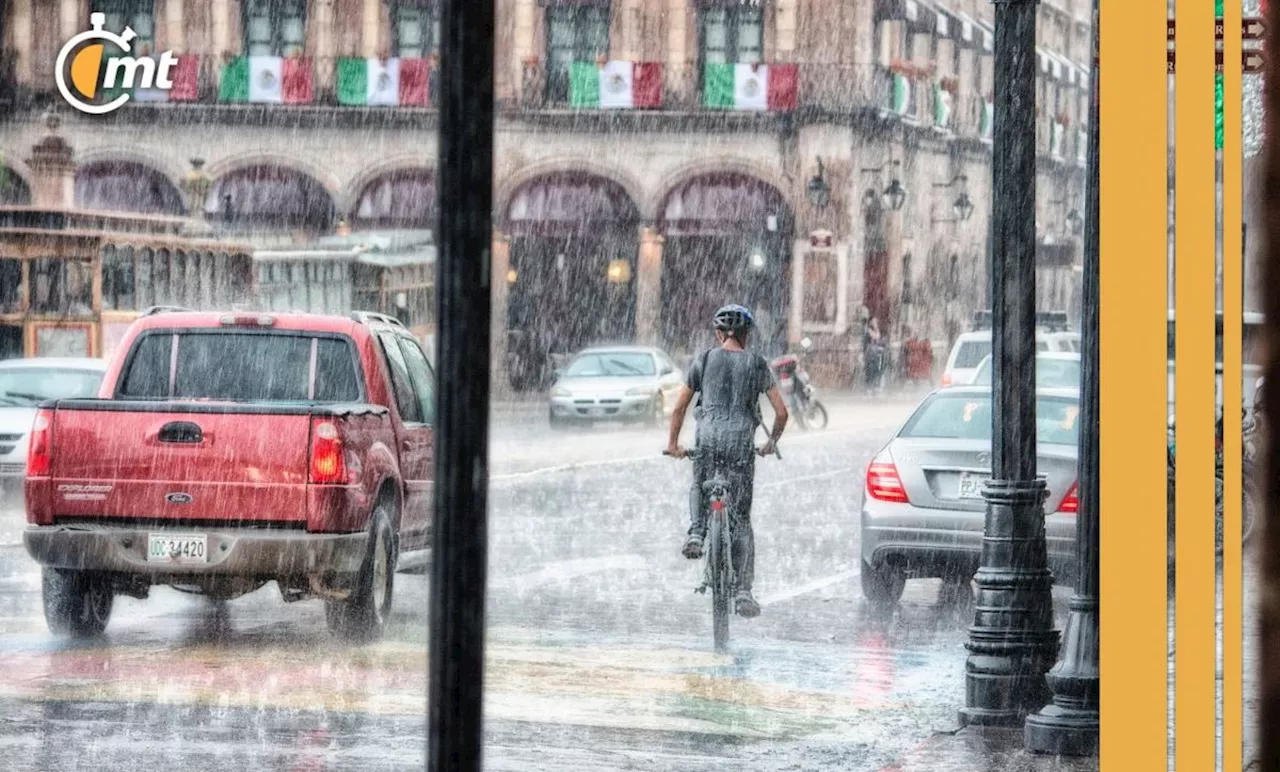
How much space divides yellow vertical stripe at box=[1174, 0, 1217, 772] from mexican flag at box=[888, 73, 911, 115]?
39061 millimetres

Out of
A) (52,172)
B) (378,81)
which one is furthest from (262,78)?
(52,172)

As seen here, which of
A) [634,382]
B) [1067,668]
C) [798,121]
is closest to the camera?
[1067,668]

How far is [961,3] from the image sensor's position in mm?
47250

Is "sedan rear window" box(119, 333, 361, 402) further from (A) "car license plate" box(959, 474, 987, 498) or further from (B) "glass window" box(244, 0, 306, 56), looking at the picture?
(B) "glass window" box(244, 0, 306, 56)

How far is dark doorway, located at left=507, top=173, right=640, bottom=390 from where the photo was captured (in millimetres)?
40531

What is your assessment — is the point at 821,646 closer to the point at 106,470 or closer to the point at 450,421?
the point at 106,470

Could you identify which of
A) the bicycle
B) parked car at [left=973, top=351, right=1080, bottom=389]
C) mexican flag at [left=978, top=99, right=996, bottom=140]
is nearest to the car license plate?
the bicycle

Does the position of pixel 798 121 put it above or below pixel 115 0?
below

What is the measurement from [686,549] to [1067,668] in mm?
2626

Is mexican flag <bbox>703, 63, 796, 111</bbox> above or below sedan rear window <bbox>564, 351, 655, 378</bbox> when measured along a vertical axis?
above

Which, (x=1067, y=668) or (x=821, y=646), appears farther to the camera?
(x=821, y=646)

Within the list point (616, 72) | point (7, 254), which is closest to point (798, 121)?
point (616, 72)

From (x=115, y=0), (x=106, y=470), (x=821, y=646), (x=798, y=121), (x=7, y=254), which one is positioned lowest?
(x=821, y=646)

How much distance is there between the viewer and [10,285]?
25.2 metres
